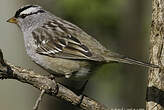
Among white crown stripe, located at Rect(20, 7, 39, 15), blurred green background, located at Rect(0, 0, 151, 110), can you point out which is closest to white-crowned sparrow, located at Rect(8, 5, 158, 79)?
white crown stripe, located at Rect(20, 7, 39, 15)

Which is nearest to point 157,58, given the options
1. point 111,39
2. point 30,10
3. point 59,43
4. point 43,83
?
point 43,83

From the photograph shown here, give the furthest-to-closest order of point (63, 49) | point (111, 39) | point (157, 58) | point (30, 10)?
1. point (111, 39)
2. point (30, 10)
3. point (63, 49)
4. point (157, 58)

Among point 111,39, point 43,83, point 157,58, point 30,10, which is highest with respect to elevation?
point 30,10

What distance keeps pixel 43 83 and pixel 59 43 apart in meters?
1.00

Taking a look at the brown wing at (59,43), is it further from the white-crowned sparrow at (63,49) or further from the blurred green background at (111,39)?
the blurred green background at (111,39)

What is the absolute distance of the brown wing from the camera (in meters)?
5.70

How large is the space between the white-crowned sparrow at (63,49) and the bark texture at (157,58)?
0.79 ft

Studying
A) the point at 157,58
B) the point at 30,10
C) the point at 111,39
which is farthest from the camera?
the point at 111,39

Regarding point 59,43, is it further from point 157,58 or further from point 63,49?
point 157,58

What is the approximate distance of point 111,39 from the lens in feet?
27.7

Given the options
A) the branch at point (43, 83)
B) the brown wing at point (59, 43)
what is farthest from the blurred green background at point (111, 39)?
the branch at point (43, 83)

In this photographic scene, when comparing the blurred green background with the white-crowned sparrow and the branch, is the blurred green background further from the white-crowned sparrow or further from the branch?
the branch

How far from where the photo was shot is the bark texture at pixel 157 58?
5.01m

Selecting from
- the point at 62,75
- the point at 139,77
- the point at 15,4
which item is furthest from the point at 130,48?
the point at 62,75
